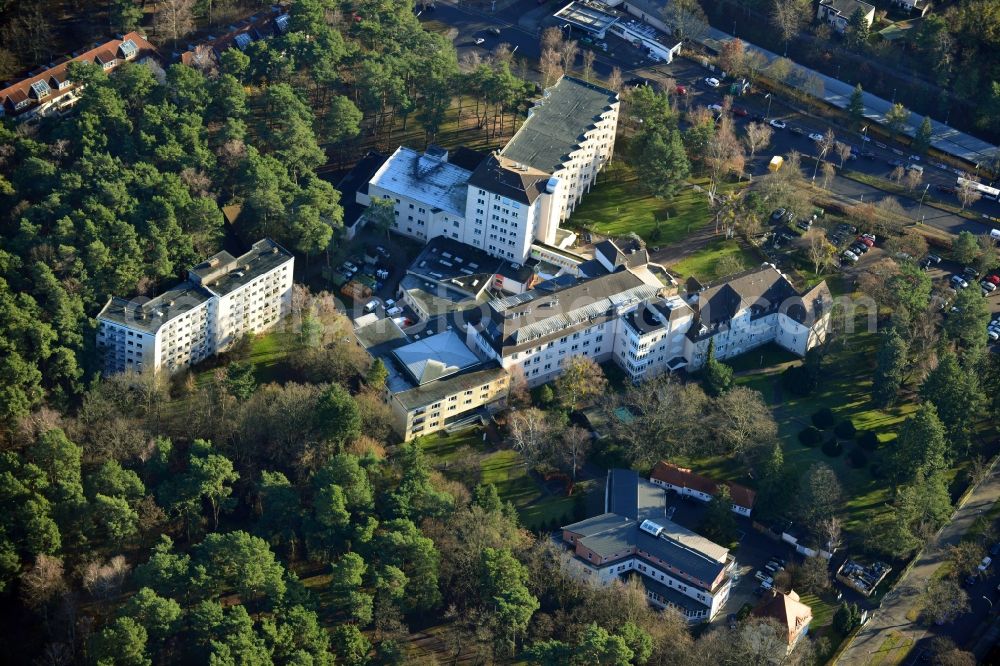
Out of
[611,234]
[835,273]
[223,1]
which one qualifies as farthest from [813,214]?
[223,1]

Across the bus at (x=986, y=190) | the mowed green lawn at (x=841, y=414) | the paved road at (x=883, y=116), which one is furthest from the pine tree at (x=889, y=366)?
the paved road at (x=883, y=116)

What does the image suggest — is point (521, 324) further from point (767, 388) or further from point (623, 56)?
point (623, 56)

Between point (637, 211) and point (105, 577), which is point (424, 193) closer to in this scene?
point (637, 211)

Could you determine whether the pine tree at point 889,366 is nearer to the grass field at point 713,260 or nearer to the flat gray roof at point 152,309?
the grass field at point 713,260

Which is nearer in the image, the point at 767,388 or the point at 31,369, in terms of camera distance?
the point at 31,369

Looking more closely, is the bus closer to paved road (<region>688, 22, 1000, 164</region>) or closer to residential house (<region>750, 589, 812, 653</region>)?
paved road (<region>688, 22, 1000, 164</region>)

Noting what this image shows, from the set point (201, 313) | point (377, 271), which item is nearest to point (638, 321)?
point (377, 271)

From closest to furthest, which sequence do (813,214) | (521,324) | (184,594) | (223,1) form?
(184,594), (521,324), (813,214), (223,1)
